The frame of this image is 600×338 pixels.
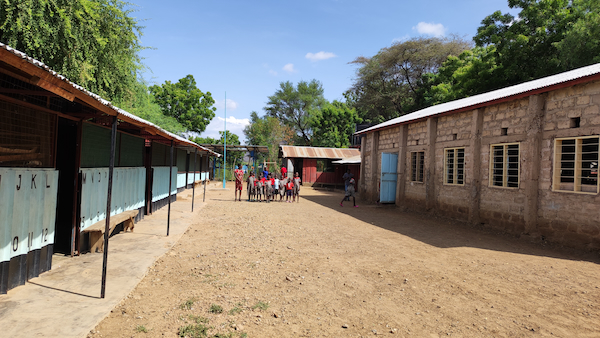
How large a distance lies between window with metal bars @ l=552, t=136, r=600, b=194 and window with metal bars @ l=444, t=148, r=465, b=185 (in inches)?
127

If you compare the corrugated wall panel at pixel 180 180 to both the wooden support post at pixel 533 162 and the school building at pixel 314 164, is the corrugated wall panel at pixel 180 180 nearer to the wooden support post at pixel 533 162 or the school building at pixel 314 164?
the school building at pixel 314 164

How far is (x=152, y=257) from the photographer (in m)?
6.12

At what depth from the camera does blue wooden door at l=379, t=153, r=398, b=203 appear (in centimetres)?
1548

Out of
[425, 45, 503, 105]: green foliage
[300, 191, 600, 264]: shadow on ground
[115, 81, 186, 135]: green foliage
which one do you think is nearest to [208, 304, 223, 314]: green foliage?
[300, 191, 600, 264]: shadow on ground

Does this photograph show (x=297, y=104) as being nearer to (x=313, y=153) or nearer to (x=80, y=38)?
(x=313, y=153)

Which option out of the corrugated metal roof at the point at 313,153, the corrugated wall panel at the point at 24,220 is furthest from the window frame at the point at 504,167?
the corrugated metal roof at the point at 313,153

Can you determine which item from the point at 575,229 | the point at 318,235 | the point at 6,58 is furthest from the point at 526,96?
the point at 6,58

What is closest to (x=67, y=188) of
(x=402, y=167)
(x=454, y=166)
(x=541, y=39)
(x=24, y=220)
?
(x=24, y=220)

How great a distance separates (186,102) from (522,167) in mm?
38527

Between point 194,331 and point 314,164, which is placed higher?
point 314,164

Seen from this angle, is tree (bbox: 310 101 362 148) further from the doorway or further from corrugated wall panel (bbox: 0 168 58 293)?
corrugated wall panel (bbox: 0 168 58 293)

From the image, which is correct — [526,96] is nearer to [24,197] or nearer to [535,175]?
[535,175]

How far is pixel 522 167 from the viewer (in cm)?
923

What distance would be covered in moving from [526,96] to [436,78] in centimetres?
2297
